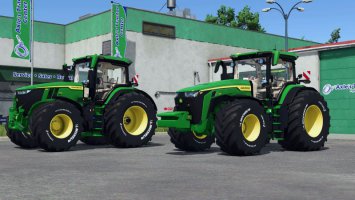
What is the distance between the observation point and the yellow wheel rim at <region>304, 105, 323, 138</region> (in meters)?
13.2

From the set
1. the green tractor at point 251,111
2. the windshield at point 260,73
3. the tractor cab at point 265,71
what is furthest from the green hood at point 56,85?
the windshield at point 260,73

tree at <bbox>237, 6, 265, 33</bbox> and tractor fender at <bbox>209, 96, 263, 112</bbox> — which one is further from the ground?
tree at <bbox>237, 6, 265, 33</bbox>

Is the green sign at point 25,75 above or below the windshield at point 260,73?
above

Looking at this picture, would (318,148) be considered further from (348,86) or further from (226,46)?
(226,46)

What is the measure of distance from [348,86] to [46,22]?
925 inches

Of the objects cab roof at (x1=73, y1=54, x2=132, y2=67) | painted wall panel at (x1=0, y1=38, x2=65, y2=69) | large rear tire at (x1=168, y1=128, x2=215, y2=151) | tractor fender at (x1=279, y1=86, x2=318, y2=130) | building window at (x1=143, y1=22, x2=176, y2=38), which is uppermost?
building window at (x1=143, y1=22, x2=176, y2=38)

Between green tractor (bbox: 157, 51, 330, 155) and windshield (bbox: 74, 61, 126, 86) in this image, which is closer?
green tractor (bbox: 157, 51, 330, 155)

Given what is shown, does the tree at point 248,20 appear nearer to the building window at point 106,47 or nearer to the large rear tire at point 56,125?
the building window at point 106,47

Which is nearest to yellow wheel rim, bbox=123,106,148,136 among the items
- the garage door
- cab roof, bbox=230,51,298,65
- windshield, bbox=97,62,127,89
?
windshield, bbox=97,62,127,89

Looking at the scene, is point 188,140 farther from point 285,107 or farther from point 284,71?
point 284,71

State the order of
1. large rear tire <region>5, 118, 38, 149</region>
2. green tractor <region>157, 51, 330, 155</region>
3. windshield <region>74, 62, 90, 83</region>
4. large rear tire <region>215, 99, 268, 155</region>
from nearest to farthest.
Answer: large rear tire <region>215, 99, 268, 155</region>, green tractor <region>157, 51, 330, 155</region>, large rear tire <region>5, 118, 38, 149</region>, windshield <region>74, 62, 90, 83</region>

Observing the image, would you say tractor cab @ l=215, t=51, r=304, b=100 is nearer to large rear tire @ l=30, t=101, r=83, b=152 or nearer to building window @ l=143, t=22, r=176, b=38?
large rear tire @ l=30, t=101, r=83, b=152

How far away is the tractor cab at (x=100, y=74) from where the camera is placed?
546 inches

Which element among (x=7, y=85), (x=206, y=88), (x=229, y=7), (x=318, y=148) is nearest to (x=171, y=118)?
(x=206, y=88)
